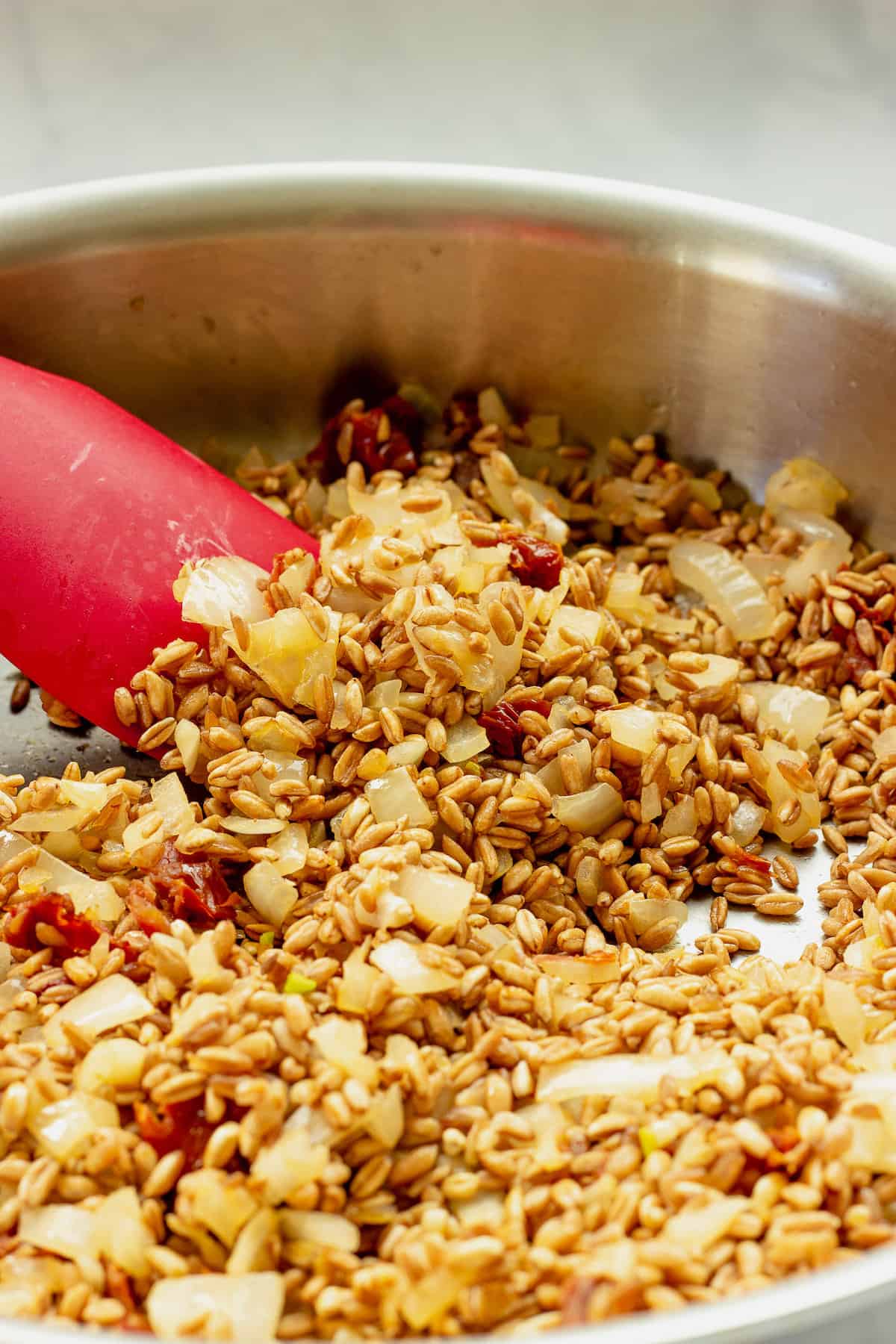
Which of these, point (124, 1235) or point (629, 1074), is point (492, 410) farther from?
point (124, 1235)

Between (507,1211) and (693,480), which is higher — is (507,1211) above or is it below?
below

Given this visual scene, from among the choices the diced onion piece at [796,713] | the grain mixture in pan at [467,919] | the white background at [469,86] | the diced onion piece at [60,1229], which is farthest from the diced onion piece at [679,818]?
the white background at [469,86]

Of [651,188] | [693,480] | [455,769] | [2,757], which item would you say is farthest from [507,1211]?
[651,188]

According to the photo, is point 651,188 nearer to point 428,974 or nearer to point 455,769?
point 455,769

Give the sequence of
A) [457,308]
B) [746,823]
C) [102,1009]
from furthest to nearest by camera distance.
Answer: [457,308]
[746,823]
[102,1009]

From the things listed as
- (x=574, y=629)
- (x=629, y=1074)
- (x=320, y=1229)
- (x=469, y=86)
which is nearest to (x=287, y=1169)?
(x=320, y=1229)

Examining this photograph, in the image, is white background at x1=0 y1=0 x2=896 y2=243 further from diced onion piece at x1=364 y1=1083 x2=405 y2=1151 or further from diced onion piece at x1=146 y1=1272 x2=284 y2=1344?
diced onion piece at x1=146 y1=1272 x2=284 y2=1344
